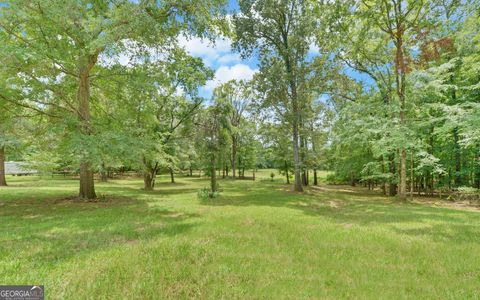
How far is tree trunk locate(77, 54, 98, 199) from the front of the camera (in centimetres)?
1105

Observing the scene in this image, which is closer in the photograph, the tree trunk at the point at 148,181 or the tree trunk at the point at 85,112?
the tree trunk at the point at 85,112

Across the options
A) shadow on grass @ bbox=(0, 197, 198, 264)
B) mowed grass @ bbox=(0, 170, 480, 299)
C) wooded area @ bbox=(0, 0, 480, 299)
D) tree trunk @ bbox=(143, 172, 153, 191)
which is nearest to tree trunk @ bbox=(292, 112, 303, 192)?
wooded area @ bbox=(0, 0, 480, 299)

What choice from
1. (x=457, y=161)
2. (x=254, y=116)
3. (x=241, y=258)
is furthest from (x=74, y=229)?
(x=457, y=161)

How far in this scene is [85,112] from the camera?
40.2 ft

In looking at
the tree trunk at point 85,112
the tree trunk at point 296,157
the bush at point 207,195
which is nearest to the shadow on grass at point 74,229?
the tree trunk at point 85,112

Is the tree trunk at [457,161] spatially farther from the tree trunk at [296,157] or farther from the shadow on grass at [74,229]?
the shadow on grass at [74,229]

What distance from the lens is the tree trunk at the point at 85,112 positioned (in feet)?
36.2

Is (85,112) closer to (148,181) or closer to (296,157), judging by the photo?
(148,181)

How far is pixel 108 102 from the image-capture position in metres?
17.3

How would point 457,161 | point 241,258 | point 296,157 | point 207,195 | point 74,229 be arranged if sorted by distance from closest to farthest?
point 241,258 < point 74,229 < point 207,195 < point 457,161 < point 296,157

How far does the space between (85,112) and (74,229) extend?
7.50 m

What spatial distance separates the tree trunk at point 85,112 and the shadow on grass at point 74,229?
2296mm

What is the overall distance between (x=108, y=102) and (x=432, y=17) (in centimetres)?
2247

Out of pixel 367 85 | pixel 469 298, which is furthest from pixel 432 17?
pixel 469 298
